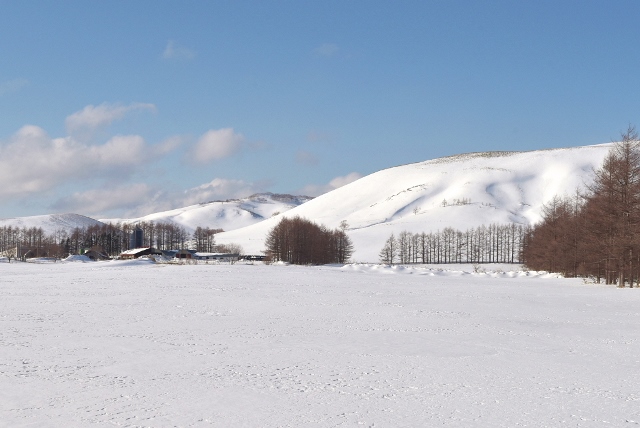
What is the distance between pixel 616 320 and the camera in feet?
76.3

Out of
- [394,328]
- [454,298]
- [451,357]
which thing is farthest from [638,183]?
[451,357]

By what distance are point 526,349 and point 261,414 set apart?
938 cm

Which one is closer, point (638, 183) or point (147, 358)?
point (147, 358)

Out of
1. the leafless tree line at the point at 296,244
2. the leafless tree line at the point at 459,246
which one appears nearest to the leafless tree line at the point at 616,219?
the leafless tree line at the point at 296,244

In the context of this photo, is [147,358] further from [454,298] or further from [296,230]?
[296,230]

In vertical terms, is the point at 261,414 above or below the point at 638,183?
below

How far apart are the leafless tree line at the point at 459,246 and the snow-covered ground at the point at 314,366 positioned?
140 m

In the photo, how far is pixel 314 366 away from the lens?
13.9m

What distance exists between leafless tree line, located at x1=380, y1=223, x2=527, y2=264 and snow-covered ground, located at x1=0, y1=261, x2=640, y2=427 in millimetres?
140499

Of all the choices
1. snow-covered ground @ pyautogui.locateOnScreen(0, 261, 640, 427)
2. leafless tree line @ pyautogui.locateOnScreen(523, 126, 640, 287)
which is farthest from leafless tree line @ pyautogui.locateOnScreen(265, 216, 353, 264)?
snow-covered ground @ pyautogui.locateOnScreen(0, 261, 640, 427)

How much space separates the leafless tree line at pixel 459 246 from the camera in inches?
6658

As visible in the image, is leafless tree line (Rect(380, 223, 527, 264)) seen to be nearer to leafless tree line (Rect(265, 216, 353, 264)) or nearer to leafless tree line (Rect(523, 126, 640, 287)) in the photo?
leafless tree line (Rect(265, 216, 353, 264))

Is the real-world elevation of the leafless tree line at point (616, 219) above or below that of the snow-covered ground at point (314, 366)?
above

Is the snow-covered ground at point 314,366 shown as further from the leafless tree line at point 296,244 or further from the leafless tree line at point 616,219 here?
the leafless tree line at point 296,244
